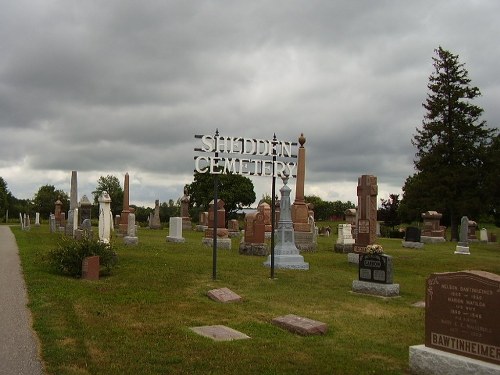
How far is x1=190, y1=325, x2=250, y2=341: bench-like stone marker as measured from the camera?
768 centimetres

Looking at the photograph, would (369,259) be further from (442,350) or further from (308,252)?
(308,252)

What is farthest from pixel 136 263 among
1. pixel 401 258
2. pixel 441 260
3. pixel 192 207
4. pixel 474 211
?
pixel 192 207

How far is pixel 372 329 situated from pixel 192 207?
6100cm

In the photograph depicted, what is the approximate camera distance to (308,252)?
23062 millimetres

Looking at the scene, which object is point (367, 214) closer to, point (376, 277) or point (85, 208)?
point (376, 277)

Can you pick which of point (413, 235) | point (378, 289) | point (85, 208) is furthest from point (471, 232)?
point (378, 289)

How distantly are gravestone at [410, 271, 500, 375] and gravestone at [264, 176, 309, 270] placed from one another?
10.1 meters

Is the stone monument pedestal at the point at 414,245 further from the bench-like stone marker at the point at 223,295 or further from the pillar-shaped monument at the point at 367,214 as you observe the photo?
the bench-like stone marker at the point at 223,295

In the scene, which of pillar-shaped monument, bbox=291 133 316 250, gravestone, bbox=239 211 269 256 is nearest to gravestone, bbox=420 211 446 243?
pillar-shaped monument, bbox=291 133 316 250

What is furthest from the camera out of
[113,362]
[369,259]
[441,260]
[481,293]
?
[441,260]

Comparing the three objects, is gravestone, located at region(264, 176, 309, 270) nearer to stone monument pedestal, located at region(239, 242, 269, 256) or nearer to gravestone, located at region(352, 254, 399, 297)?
stone monument pedestal, located at region(239, 242, 269, 256)

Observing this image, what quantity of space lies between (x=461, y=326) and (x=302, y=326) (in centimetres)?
285

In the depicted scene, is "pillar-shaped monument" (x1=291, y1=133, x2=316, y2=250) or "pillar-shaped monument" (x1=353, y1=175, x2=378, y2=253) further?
"pillar-shaped monument" (x1=291, y1=133, x2=316, y2=250)

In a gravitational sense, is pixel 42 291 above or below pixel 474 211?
below
